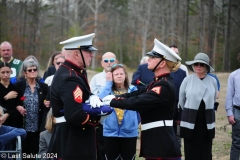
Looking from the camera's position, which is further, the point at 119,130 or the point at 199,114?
the point at 199,114

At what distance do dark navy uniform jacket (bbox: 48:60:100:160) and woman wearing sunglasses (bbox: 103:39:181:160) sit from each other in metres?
0.38

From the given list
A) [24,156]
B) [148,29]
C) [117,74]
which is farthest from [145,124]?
[148,29]

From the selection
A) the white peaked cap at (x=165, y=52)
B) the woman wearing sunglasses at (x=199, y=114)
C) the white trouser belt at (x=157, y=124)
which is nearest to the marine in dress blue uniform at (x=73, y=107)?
the white trouser belt at (x=157, y=124)

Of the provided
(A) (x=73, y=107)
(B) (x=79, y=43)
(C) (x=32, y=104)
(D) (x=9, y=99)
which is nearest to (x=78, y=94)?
(A) (x=73, y=107)

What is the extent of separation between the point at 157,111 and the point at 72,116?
94cm

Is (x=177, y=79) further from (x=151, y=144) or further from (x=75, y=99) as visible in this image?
(x=75, y=99)

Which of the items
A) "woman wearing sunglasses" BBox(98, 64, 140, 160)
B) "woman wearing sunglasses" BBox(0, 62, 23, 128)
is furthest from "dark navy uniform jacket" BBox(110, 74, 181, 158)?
"woman wearing sunglasses" BBox(0, 62, 23, 128)

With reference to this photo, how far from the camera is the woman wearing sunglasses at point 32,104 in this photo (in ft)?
19.5

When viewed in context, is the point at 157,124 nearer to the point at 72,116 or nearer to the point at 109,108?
the point at 109,108

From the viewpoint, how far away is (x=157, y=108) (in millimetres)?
3896

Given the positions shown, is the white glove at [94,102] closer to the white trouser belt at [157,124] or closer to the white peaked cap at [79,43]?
the white peaked cap at [79,43]

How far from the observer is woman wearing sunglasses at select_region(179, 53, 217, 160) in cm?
569

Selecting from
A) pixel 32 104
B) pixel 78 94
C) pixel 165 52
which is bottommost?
pixel 32 104

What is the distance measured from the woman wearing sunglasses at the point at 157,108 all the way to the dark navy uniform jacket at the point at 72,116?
0.38m
